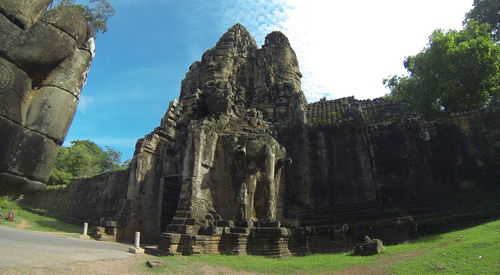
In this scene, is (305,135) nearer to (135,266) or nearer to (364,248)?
(364,248)

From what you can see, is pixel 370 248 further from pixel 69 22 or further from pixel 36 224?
pixel 36 224

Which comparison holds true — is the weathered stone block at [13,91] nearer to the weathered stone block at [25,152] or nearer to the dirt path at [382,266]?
the weathered stone block at [25,152]

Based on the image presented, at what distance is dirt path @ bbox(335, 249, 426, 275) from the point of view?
7103mm

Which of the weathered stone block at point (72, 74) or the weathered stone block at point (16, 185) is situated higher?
the weathered stone block at point (72, 74)

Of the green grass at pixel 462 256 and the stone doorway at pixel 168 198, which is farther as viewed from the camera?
the stone doorway at pixel 168 198

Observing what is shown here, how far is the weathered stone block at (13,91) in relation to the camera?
2520 mm

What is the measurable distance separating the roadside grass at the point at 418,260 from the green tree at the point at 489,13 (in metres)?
19.7

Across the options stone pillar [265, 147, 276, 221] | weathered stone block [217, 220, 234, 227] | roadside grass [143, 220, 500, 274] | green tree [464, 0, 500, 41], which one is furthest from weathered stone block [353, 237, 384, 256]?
green tree [464, 0, 500, 41]

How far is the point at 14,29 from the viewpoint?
8.74ft

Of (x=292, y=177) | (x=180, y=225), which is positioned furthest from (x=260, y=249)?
(x=292, y=177)

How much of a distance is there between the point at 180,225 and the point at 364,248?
20.1ft

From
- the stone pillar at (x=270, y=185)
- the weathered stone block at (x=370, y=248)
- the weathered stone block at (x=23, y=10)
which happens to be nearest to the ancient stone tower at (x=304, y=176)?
the stone pillar at (x=270, y=185)

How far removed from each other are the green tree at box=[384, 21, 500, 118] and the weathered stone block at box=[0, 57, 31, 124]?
1926 centimetres

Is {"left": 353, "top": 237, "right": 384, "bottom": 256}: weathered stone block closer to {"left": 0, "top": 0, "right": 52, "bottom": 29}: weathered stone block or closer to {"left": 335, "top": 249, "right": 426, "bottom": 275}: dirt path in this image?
{"left": 335, "top": 249, "right": 426, "bottom": 275}: dirt path
